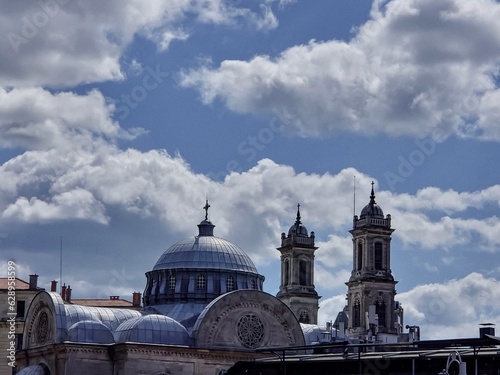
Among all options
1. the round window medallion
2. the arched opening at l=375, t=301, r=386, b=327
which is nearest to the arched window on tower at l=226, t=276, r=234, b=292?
the round window medallion

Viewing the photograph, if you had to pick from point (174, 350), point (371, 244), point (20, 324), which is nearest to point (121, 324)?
point (174, 350)

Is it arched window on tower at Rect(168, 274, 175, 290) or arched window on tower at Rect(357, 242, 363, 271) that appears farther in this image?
arched window on tower at Rect(357, 242, 363, 271)

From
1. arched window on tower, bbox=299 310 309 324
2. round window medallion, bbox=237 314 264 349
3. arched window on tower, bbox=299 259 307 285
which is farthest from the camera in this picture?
arched window on tower, bbox=299 259 307 285

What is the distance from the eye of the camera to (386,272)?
121 metres

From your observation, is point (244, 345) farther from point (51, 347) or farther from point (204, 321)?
point (51, 347)

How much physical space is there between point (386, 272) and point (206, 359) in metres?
43.5

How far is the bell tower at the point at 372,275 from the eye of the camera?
4722 inches

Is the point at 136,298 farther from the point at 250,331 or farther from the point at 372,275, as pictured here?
the point at 250,331

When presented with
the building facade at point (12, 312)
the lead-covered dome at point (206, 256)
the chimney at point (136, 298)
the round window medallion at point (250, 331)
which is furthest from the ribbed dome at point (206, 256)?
the chimney at point (136, 298)

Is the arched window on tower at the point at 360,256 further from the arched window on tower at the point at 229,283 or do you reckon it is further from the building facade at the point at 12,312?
the arched window on tower at the point at 229,283

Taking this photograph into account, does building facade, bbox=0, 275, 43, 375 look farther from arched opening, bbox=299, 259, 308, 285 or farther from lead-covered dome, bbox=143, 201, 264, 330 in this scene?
arched opening, bbox=299, 259, 308, 285

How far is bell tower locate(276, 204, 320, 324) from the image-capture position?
124812 mm

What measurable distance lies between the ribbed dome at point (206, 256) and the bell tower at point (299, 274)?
1259 inches

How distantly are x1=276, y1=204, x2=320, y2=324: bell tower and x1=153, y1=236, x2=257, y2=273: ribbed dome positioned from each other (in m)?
32.0
